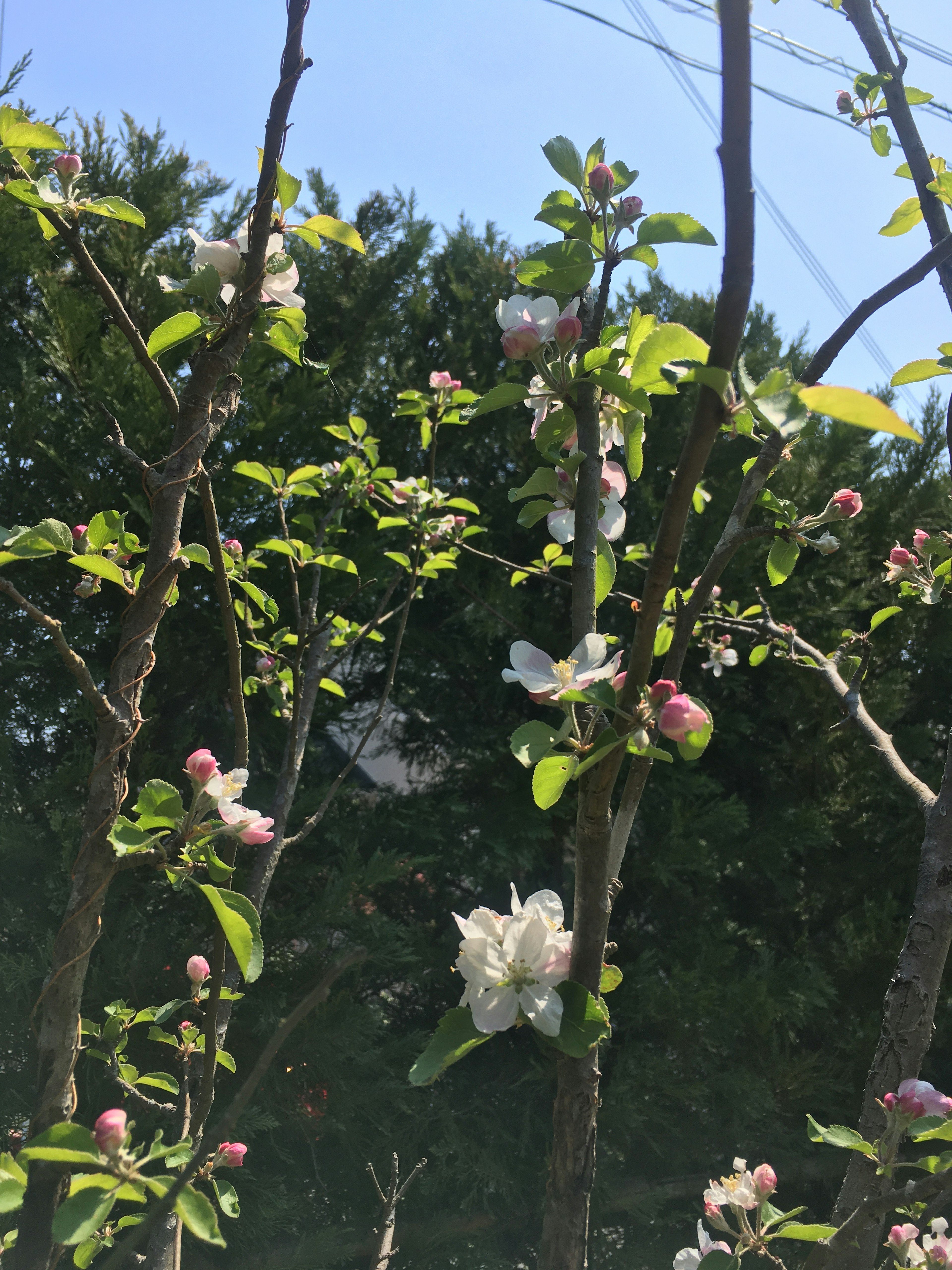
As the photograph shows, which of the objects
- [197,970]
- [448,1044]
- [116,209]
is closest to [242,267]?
[116,209]

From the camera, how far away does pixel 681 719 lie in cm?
61

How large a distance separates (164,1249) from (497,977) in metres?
0.81

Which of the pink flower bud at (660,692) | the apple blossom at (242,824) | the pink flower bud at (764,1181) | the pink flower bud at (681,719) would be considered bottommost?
the pink flower bud at (764,1181)

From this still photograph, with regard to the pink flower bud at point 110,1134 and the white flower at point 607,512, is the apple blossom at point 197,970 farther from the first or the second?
the white flower at point 607,512

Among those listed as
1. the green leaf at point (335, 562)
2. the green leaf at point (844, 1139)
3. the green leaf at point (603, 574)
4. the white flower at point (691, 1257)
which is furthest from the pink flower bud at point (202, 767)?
the green leaf at point (335, 562)

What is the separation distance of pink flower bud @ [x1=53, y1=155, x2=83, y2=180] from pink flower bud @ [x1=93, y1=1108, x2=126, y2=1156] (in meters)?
0.91

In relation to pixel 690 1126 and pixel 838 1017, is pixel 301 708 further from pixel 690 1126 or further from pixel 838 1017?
pixel 838 1017

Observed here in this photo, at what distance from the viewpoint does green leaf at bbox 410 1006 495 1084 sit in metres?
0.62

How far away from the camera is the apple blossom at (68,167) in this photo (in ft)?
2.96

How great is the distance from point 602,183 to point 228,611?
1.98ft

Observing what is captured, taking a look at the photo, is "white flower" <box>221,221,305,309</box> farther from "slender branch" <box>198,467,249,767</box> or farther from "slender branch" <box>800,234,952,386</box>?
"slender branch" <box>800,234,952,386</box>

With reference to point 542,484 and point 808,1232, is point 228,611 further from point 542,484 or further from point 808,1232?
point 808,1232

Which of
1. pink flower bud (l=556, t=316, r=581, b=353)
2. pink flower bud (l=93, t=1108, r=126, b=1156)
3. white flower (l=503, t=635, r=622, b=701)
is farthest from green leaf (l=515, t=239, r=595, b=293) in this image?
pink flower bud (l=93, t=1108, r=126, b=1156)

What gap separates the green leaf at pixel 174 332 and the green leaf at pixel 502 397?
304 mm
